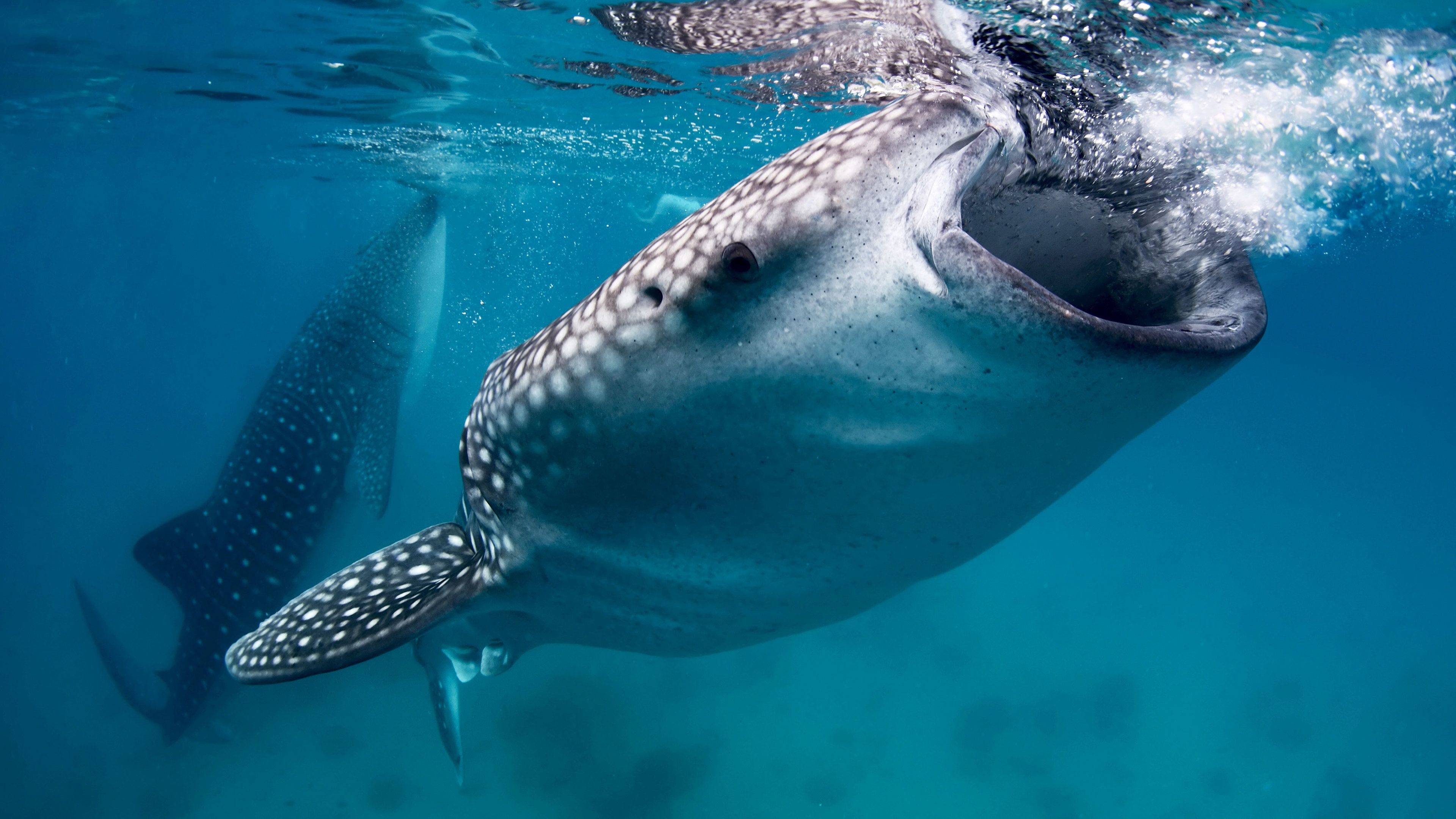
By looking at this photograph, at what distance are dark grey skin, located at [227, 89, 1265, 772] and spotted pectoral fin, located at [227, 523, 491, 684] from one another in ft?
0.05

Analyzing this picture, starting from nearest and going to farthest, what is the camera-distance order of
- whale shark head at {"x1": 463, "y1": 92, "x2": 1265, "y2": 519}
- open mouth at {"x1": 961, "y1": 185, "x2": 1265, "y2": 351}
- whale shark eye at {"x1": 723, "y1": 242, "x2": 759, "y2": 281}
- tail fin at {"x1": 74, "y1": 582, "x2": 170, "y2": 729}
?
whale shark head at {"x1": 463, "y1": 92, "x2": 1265, "y2": 519} < whale shark eye at {"x1": 723, "y1": 242, "x2": 759, "y2": 281} < open mouth at {"x1": 961, "y1": 185, "x2": 1265, "y2": 351} < tail fin at {"x1": 74, "y1": 582, "x2": 170, "y2": 729}

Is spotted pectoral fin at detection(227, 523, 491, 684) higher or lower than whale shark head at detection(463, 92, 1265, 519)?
lower

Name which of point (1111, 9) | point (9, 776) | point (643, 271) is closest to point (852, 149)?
point (643, 271)

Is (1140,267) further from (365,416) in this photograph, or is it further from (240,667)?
(365,416)

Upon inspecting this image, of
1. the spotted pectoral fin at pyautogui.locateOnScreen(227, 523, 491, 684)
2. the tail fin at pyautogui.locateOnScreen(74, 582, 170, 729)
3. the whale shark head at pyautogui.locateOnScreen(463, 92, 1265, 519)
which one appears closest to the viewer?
the whale shark head at pyautogui.locateOnScreen(463, 92, 1265, 519)

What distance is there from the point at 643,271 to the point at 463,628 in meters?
2.20

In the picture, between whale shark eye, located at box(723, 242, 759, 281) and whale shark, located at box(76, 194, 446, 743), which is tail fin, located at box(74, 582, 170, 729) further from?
whale shark eye, located at box(723, 242, 759, 281)

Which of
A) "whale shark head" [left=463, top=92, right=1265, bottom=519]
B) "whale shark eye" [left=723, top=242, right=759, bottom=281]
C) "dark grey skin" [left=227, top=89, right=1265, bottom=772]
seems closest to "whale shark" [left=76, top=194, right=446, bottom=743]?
"dark grey skin" [left=227, top=89, right=1265, bottom=772]

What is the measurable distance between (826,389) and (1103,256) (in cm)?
116

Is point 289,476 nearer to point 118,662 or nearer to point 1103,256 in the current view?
point 118,662

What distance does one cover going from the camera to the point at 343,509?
823 cm

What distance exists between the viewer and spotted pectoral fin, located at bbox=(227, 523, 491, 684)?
2.53 metres

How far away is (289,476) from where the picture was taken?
746 centimetres

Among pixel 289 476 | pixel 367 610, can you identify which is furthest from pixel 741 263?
pixel 289 476
